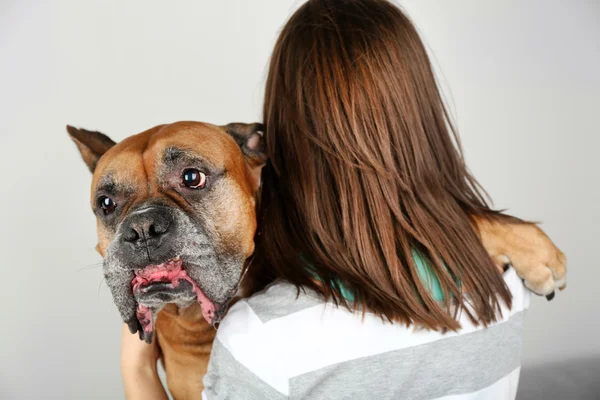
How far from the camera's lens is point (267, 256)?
1.68 m

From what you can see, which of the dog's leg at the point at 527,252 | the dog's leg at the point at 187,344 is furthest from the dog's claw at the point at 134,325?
the dog's leg at the point at 527,252

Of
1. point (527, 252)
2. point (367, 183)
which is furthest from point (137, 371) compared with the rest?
point (527, 252)

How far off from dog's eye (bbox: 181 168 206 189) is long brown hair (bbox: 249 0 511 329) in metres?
0.19

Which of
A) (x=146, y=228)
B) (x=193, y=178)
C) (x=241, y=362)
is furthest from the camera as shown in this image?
(x=193, y=178)

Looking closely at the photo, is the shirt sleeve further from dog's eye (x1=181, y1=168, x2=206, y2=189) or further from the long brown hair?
dog's eye (x1=181, y1=168, x2=206, y2=189)

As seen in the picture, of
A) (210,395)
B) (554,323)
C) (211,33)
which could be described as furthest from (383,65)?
(554,323)

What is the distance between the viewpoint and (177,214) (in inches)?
61.6

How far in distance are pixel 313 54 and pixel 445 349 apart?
0.79 meters

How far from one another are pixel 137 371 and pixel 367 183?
93cm

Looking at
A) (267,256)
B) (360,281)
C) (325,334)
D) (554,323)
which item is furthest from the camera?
(554,323)

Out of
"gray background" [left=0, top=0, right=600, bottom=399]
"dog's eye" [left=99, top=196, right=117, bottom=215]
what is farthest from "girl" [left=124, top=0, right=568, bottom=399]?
"gray background" [left=0, top=0, right=600, bottom=399]

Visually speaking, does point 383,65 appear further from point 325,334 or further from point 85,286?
point 85,286

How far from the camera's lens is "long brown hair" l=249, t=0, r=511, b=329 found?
1554mm

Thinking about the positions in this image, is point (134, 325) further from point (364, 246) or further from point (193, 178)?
point (364, 246)
